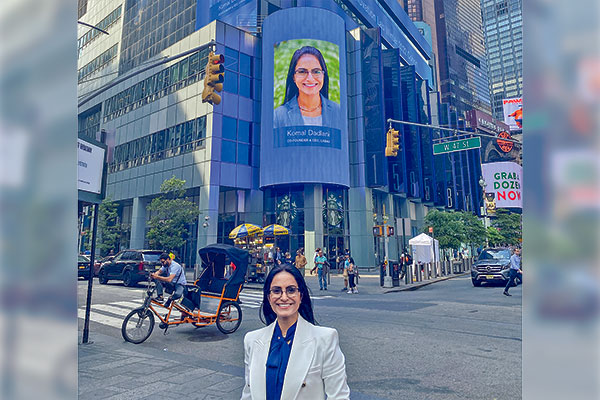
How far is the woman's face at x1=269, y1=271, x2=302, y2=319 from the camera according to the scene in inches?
102

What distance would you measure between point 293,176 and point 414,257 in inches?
508

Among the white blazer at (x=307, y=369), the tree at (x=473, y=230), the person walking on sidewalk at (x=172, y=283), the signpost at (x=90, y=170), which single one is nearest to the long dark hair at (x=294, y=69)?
the tree at (x=473, y=230)

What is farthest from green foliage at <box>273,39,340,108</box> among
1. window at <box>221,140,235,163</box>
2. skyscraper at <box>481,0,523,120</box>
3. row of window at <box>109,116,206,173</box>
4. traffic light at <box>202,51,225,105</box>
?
traffic light at <box>202,51,225,105</box>

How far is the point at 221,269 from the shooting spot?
411 inches

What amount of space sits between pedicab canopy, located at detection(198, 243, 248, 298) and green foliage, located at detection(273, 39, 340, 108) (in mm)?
25459

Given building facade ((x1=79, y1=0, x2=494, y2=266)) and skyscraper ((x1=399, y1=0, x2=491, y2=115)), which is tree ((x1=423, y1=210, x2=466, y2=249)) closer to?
building facade ((x1=79, y1=0, x2=494, y2=266))

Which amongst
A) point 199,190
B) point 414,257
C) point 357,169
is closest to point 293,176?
point 357,169

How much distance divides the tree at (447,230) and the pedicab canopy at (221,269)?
2577 centimetres

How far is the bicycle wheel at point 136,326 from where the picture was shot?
26.2 ft

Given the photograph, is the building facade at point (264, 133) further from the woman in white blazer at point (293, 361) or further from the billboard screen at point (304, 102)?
the woman in white blazer at point (293, 361)

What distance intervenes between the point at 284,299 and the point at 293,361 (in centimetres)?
45

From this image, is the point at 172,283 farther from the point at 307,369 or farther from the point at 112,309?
the point at 307,369
